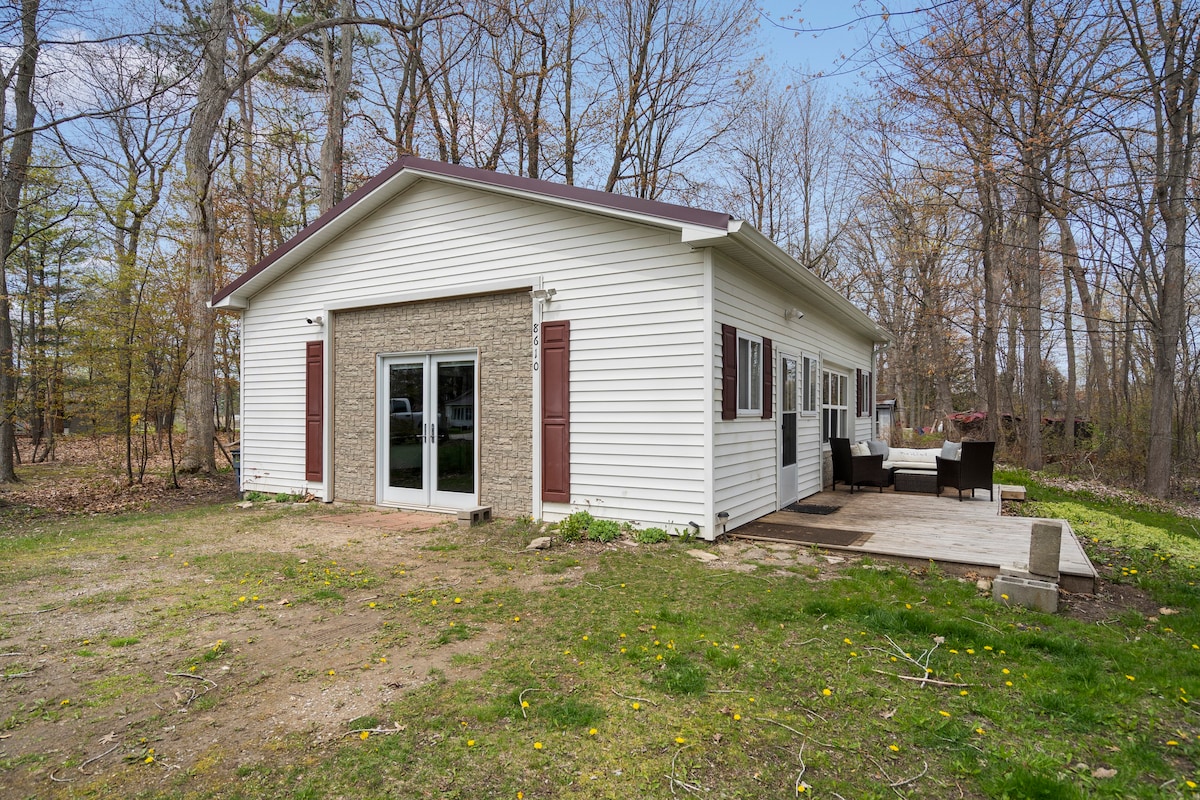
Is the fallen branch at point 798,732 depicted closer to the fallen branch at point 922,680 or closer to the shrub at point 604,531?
the fallen branch at point 922,680

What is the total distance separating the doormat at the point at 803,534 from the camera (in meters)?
6.09

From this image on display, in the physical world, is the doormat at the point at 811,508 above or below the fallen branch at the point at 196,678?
below

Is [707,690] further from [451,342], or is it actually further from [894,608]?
[451,342]

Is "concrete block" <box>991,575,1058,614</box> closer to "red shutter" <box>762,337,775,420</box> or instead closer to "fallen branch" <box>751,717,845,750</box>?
"fallen branch" <box>751,717,845,750</box>

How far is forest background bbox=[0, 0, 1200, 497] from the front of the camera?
26.7ft

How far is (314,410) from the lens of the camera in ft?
29.1

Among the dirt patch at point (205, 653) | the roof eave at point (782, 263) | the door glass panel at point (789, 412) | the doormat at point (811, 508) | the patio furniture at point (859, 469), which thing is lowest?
the doormat at point (811, 508)

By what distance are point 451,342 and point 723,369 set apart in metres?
3.45

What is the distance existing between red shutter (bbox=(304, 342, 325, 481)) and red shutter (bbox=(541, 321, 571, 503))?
370 centimetres

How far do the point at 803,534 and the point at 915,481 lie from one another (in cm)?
440

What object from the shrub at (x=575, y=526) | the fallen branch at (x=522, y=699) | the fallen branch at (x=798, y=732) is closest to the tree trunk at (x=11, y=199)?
the shrub at (x=575, y=526)

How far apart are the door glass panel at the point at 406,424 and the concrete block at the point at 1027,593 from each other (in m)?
6.33

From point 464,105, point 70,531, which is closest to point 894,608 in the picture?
point 70,531

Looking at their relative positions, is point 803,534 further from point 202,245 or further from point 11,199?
point 11,199
